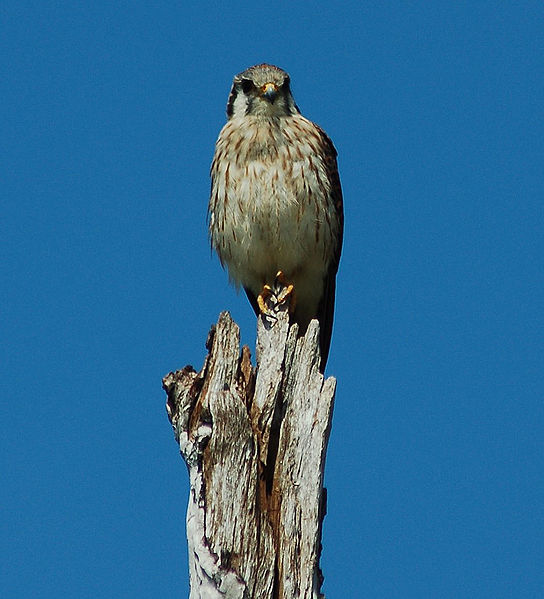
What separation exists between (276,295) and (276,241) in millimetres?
331

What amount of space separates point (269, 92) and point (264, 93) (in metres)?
0.04

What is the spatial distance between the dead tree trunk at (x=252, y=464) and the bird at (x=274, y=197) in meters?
1.32

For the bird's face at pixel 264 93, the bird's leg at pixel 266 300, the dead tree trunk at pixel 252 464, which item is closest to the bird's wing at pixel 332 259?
the bird's face at pixel 264 93

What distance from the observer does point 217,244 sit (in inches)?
250

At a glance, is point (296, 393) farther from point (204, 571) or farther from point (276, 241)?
point (276, 241)

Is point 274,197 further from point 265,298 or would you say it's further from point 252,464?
point 252,464

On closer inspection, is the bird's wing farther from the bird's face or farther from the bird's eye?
the bird's eye

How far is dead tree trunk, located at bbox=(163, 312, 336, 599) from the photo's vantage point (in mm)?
4195

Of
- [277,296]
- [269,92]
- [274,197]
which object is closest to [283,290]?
[277,296]

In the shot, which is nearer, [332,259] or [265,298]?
[265,298]

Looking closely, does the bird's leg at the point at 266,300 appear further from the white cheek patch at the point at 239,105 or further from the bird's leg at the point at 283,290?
the white cheek patch at the point at 239,105

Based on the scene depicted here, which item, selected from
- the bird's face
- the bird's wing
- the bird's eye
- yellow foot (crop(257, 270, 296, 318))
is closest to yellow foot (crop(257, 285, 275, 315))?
yellow foot (crop(257, 270, 296, 318))

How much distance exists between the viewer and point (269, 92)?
6.17 meters

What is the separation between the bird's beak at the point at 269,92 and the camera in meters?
6.17
